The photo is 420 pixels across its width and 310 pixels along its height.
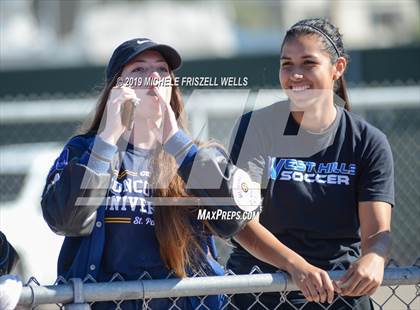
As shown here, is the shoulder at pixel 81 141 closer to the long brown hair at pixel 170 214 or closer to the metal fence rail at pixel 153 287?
the long brown hair at pixel 170 214

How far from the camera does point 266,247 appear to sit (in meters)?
3.54

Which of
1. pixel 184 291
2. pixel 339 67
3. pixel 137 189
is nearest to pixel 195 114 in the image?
pixel 339 67

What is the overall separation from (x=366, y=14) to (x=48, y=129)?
1168 inches

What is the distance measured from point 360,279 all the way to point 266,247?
37cm

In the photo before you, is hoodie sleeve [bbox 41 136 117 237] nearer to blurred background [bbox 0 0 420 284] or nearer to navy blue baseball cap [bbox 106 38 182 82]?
navy blue baseball cap [bbox 106 38 182 82]

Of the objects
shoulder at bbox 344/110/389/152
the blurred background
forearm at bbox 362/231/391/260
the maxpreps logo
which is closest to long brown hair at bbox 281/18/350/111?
shoulder at bbox 344/110/389/152

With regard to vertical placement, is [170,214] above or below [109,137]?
below

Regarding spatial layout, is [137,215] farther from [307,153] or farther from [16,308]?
[307,153]

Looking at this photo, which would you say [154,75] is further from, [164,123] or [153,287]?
[153,287]

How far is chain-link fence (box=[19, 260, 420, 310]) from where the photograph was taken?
10.4 feet

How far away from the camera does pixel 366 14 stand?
122 ft

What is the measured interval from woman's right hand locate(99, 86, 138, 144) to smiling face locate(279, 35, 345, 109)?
A: 2.39 feet

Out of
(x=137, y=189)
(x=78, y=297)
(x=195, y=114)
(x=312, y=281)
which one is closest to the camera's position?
(x=78, y=297)

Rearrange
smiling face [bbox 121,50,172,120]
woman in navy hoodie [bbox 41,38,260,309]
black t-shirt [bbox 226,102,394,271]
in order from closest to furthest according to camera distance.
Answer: woman in navy hoodie [bbox 41,38,260,309] → smiling face [bbox 121,50,172,120] → black t-shirt [bbox 226,102,394,271]
